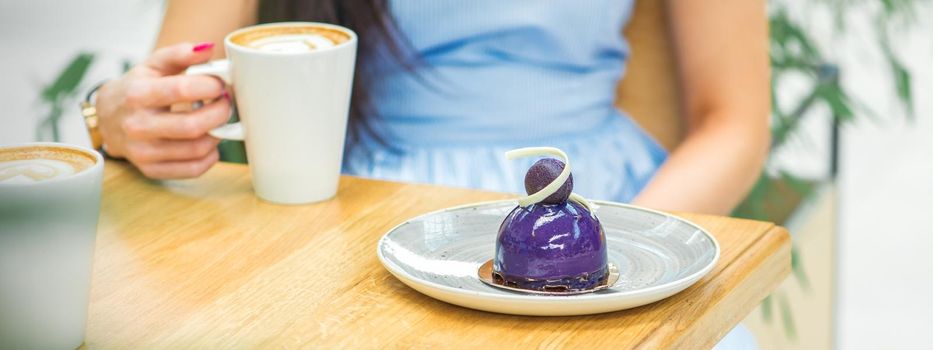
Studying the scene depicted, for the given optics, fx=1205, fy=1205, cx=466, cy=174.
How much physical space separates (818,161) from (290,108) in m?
2.07

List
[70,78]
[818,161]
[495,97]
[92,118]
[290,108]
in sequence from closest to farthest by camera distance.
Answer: [290,108]
[92,118]
[495,97]
[70,78]
[818,161]

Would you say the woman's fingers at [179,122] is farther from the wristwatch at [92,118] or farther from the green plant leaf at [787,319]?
the green plant leaf at [787,319]

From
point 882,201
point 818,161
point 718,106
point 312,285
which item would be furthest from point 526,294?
point 882,201

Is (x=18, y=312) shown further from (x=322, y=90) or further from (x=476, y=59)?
(x=476, y=59)

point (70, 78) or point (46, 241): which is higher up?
point (46, 241)

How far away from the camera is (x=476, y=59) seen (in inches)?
49.6

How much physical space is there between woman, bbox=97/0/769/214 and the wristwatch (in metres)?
0.17

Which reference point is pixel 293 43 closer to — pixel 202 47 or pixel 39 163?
pixel 202 47

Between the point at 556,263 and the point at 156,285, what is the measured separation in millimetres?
236

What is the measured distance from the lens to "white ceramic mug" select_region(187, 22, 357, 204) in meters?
0.81

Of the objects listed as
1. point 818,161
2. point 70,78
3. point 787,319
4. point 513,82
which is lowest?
point 818,161

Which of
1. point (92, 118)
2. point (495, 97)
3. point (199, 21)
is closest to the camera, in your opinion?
point (92, 118)

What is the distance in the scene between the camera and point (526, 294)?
0.63m

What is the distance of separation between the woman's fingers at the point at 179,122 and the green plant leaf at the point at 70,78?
70cm
